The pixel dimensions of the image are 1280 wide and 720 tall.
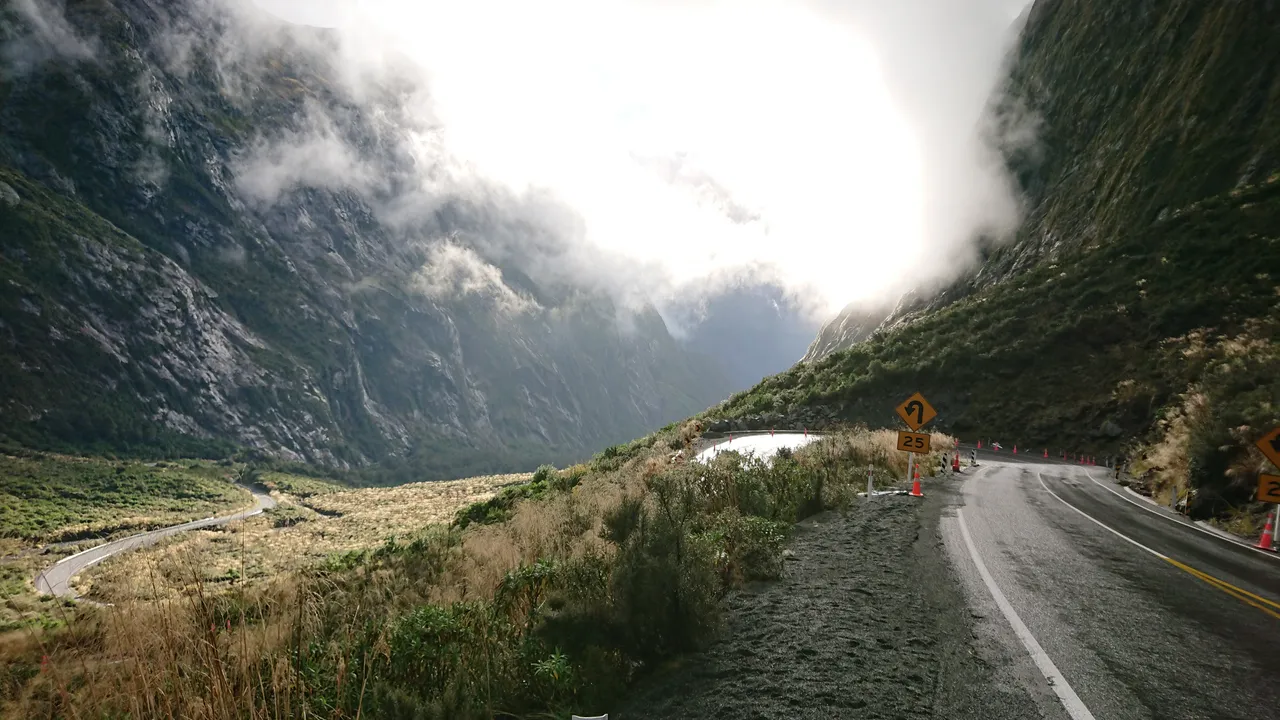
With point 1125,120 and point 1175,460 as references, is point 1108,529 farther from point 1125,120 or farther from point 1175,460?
point 1125,120

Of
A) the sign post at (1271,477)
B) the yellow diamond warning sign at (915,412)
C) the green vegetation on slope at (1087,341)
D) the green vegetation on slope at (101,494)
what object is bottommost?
the green vegetation on slope at (101,494)

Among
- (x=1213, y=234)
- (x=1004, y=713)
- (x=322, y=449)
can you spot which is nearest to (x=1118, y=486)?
(x=1004, y=713)

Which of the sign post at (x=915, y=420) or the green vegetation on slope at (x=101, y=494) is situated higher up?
the sign post at (x=915, y=420)

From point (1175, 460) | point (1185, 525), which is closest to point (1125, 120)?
point (1175, 460)

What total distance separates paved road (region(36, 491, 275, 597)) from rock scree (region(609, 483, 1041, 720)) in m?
3.51

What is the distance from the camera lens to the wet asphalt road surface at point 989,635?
13.7 feet

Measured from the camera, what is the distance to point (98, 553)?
4509 cm

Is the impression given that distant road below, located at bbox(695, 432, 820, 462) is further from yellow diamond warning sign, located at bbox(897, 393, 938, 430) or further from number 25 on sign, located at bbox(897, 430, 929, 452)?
yellow diamond warning sign, located at bbox(897, 393, 938, 430)

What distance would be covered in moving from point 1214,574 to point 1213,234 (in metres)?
39.3

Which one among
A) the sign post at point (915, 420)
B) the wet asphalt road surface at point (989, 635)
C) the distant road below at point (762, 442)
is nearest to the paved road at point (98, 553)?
the wet asphalt road surface at point (989, 635)

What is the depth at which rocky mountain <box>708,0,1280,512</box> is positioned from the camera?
22.7 metres

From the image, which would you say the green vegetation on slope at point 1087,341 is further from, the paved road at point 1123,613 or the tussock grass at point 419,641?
the tussock grass at point 419,641

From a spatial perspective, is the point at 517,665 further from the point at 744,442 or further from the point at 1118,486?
the point at 744,442

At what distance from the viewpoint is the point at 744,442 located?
93.2ft
